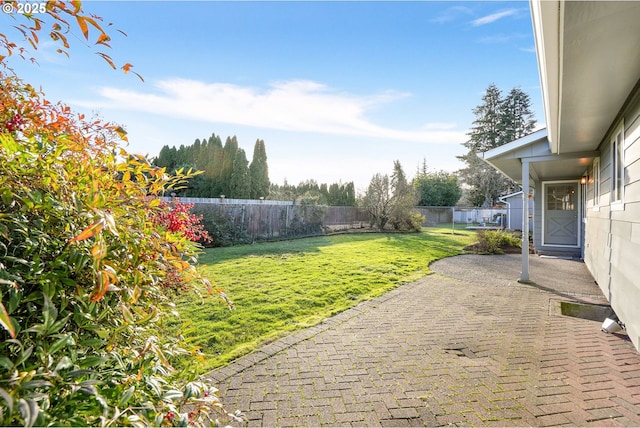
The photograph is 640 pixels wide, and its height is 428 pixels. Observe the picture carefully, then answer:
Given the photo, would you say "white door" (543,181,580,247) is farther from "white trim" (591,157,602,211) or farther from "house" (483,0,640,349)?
"white trim" (591,157,602,211)

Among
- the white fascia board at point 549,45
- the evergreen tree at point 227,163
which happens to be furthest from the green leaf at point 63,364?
the evergreen tree at point 227,163

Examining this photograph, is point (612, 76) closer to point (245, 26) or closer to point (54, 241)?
point (54, 241)

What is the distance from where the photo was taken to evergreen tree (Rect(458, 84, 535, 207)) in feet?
104

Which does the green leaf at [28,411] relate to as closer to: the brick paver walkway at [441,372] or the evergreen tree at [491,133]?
the brick paver walkway at [441,372]

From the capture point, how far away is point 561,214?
1091 centimetres

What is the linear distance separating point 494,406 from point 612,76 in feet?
11.9

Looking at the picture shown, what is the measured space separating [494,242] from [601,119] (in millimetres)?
7133

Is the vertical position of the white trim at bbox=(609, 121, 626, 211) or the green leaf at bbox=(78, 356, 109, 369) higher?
the white trim at bbox=(609, 121, 626, 211)

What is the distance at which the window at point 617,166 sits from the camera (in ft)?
14.5

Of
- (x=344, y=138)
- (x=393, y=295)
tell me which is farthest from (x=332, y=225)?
(x=393, y=295)

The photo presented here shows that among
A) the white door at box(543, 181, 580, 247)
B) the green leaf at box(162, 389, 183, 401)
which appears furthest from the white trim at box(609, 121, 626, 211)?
the white door at box(543, 181, 580, 247)

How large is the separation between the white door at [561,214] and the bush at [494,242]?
4.01 feet

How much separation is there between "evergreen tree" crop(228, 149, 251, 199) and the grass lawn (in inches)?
437

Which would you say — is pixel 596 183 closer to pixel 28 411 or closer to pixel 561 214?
pixel 561 214
